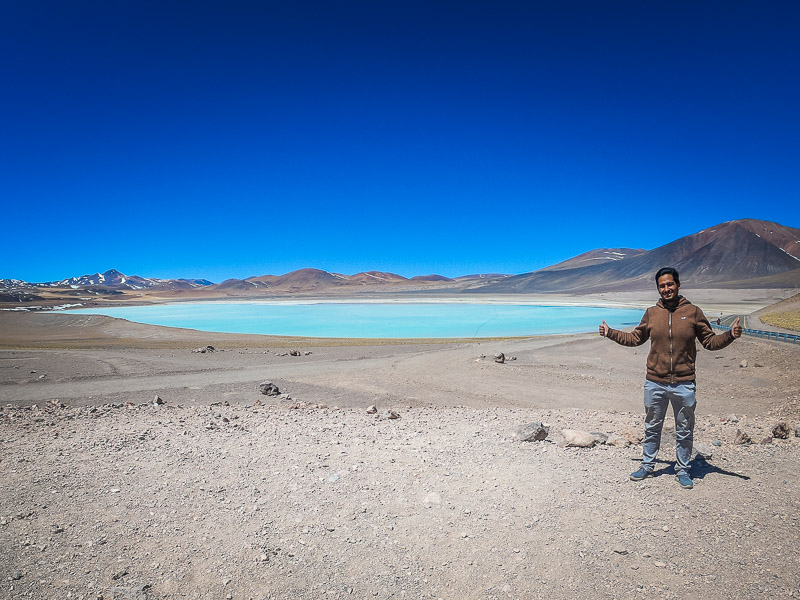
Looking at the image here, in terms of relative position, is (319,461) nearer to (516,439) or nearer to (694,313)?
(516,439)

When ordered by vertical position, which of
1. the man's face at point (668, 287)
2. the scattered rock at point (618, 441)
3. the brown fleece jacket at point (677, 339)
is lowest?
the scattered rock at point (618, 441)

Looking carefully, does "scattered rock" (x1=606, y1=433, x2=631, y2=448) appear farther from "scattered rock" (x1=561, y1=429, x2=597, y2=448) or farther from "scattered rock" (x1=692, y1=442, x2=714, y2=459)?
"scattered rock" (x1=692, y1=442, x2=714, y2=459)

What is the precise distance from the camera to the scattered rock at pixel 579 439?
5.59 m

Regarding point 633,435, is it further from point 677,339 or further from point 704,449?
point 677,339

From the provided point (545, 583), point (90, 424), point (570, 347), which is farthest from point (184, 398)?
point (570, 347)

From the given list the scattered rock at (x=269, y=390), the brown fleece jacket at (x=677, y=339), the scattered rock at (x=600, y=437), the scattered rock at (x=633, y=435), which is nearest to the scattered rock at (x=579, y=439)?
the scattered rock at (x=600, y=437)

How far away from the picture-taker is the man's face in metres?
4.21

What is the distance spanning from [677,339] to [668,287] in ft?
1.57

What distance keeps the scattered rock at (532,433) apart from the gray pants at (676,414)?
63.7 inches

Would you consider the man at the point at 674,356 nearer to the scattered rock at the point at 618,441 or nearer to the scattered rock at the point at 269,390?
the scattered rock at the point at 618,441

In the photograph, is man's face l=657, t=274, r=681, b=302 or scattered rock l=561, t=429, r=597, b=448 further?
scattered rock l=561, t=429, r=597, b=448

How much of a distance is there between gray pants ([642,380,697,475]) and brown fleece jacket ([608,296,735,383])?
85 mm

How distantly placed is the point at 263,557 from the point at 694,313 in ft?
13.7

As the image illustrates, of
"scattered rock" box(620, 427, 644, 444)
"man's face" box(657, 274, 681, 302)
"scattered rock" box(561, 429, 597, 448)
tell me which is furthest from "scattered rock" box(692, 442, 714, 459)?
"man's face" box(657, 274, 681, 302)
